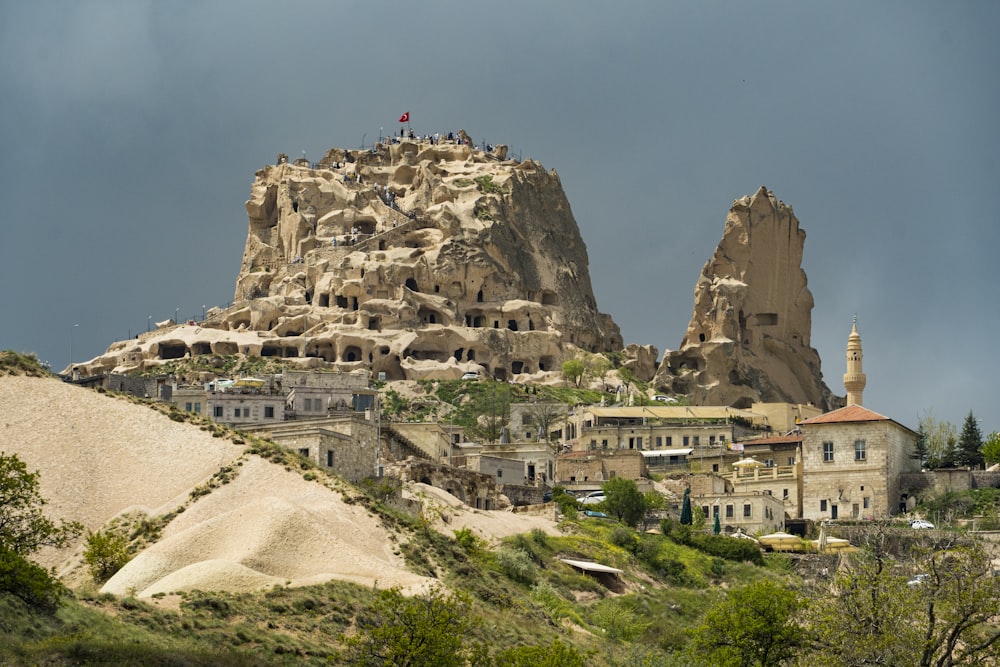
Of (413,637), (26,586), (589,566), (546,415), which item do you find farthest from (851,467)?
(26,586)

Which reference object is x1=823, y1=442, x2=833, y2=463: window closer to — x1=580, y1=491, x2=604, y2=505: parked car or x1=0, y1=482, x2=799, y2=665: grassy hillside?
x1=0, y1=482, x2=799, y2=665: grassy hillside

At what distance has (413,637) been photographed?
40.2m

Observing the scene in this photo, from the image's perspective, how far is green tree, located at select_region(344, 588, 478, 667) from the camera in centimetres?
A: 3984

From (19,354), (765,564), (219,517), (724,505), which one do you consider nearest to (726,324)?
(724,505)

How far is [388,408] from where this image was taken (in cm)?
11100

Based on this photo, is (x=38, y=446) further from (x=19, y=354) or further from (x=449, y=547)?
(x=449, y=547)

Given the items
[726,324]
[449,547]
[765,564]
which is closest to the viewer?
[449,547]

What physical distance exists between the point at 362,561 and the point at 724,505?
3390cm

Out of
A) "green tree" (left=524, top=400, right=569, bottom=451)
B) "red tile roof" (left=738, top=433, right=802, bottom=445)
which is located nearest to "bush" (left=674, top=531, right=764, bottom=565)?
"red tile roof" (left=738, top=433, right=802, bottom=445)

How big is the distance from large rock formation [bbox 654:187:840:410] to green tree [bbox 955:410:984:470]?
127 feet

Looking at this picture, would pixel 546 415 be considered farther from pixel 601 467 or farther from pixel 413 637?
pixel 413 637

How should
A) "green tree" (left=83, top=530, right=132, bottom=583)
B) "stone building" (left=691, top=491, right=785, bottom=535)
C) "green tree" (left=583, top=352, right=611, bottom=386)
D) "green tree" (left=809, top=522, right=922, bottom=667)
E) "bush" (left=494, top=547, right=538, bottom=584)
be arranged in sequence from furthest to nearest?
"green tree" (left=583, top=352, right=611, bottom=386), "stone building" (left=691, top=491, right=785, bottom=535), "bush" (left=494, top=547, right=538, bottom=584), "green tree" (left=83, top=530, right=132, bottom=583), "green tree" (left=809, top=522, right=922, bottom=667)

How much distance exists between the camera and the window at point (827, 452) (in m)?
81.8

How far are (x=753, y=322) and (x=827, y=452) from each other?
Answer: 5837cm
